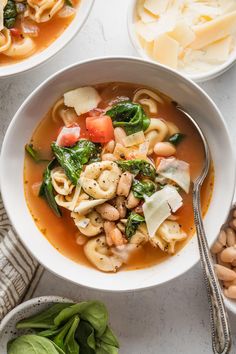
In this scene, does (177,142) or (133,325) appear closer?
(177,142)

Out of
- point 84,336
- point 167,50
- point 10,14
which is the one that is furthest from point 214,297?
point 10,14

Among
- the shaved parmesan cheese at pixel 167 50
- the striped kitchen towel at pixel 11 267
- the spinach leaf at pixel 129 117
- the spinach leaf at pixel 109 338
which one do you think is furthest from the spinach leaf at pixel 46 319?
the shaved parmesan cheese at pixel 167 50

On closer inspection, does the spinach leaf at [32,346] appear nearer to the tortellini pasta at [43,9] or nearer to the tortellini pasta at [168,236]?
the tortellini pasta at [168,236]

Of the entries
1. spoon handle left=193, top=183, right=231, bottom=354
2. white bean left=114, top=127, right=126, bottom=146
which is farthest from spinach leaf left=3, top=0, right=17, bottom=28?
spoon handle left=193, top=183, right=231, bottom=354

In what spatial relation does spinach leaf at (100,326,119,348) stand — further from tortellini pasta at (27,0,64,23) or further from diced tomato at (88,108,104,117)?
tortellini pasta at (27,0,64,23)

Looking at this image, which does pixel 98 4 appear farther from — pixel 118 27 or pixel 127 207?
pixel 127 207

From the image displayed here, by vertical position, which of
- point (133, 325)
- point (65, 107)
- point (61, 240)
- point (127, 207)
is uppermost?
point (65, 107)

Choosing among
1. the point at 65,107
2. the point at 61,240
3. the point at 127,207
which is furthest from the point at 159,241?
the point at 65,107
